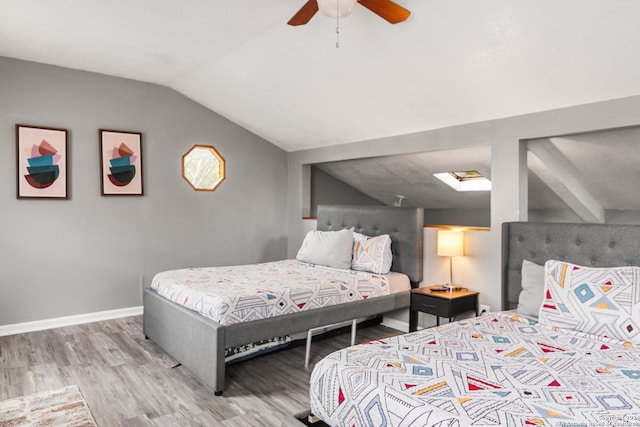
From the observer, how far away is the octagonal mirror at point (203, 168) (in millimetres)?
5233

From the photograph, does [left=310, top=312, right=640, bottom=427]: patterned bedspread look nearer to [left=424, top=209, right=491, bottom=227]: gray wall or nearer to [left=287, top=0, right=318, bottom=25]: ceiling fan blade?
[left=287, top=0, right=318, bottom=25]: ceiling fan blade

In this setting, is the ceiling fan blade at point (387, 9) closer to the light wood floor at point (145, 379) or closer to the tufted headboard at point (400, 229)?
the tufted headboard at point (400, 229)

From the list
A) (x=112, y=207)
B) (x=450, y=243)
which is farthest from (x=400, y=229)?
(x=112, y=207)

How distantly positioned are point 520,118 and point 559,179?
956 millimetres

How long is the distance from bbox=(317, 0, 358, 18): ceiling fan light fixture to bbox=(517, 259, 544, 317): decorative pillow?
204 cm

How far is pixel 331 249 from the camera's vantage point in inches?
170

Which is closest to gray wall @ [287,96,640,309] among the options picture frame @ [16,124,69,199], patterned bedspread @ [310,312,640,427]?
patterned bedspread @ [310,312,640,427]

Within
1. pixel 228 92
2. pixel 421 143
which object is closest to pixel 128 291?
pixel 228 92

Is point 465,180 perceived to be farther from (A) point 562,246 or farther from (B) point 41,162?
(B) point 41,162

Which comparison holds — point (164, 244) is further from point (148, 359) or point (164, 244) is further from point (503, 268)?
point (503, 268)

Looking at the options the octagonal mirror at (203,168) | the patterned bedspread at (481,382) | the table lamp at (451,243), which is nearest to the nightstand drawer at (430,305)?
the table lamp at (451,243)

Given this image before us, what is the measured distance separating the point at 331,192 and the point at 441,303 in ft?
10.4

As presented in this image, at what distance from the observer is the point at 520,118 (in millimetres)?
3391

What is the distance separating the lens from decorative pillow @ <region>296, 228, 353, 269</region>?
428 centimetres
